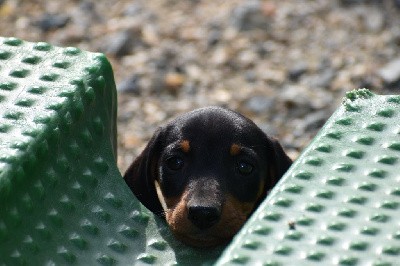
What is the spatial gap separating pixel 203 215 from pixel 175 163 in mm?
650

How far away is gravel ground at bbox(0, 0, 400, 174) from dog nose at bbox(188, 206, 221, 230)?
9.39 feet

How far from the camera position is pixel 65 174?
346 cm

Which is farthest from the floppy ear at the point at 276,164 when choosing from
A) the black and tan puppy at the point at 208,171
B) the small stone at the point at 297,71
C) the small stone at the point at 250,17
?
the small stone at the point at 250,17

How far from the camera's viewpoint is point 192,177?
427cm

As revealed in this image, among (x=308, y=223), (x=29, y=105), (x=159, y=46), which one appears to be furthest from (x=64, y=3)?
(x=308, y=223)

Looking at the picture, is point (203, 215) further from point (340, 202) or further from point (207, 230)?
point (340, 202)

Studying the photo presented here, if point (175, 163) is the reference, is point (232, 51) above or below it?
below

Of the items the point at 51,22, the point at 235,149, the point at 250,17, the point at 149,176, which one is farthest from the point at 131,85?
the point at 235,149

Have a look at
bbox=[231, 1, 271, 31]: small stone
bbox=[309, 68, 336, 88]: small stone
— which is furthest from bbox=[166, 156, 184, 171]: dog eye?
bbox=[231, 1, 271, 31]: small stone

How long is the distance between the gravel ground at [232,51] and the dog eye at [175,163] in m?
2.22

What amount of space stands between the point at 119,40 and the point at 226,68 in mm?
919

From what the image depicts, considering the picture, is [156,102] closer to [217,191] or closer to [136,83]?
[136,83]

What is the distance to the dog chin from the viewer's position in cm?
359

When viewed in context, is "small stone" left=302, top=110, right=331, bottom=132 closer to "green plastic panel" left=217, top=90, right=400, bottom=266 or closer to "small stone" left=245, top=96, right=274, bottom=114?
"small stone" left=245, top=96, right=274, bottom=114
